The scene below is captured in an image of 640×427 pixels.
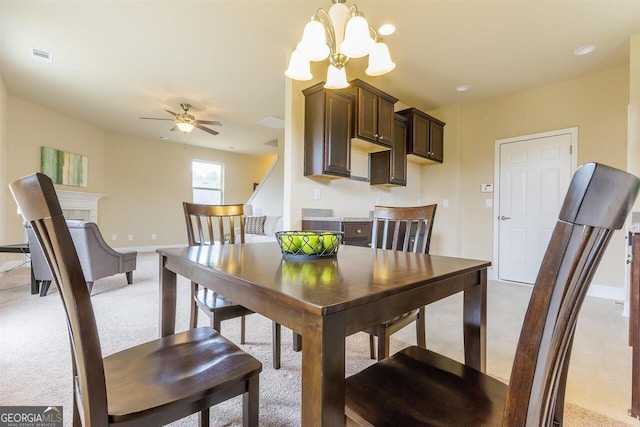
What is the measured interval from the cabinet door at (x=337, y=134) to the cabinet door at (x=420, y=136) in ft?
4.28

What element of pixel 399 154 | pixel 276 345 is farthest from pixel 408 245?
pixel 399 154

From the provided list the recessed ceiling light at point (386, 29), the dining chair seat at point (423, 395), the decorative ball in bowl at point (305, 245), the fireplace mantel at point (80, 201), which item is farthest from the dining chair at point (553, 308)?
the fireplace mantel at point (80, 201)

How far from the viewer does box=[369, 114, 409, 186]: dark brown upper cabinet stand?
12.6ft

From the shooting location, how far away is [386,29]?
259 centimetres

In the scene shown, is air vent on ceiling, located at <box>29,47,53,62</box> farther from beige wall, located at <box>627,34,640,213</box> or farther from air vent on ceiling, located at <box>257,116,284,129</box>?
beige wall, located at <box>627,34,640,213</box>

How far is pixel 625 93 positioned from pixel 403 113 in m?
2.42

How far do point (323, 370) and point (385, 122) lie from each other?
3339 mm

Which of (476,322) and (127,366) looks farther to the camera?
(476,322)

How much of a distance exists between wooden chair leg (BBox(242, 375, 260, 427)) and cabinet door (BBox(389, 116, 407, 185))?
3296 mm

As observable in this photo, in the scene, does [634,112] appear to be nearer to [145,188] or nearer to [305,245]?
[305,245]

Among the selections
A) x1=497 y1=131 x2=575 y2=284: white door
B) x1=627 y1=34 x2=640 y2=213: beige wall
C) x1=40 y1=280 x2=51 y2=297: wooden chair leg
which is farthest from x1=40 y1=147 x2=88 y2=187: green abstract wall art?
x1=627 y1=34 x2=640 y2=213: beige wall

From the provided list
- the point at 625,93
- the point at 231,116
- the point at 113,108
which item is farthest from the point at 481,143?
the point at 113,108

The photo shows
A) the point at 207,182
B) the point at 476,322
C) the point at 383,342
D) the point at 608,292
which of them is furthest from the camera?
the point at 207,182

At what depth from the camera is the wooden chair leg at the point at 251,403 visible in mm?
874
